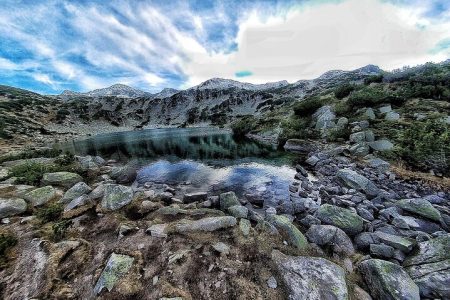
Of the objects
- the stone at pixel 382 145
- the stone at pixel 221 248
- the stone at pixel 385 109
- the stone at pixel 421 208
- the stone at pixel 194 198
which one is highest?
the stone at pixel 385 109

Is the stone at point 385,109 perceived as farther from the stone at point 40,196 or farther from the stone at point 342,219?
the stone at point 40,196

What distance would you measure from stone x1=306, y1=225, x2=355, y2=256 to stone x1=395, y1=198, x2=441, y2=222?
427cm

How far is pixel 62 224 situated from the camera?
7.95 meters

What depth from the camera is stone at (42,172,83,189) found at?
1343 centimetres

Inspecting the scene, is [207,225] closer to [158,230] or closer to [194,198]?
[158,230]

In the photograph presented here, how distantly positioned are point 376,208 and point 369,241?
3620mm

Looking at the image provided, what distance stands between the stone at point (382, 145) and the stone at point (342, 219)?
12616mm

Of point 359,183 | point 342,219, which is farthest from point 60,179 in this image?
point 359,183

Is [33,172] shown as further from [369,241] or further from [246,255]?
[369,241]

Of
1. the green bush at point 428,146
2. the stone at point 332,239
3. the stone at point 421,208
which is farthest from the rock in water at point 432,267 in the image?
the green bush at point 428,146

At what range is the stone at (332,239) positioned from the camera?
279 inches

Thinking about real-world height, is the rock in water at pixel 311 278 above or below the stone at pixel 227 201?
above

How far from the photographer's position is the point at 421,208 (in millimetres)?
8961

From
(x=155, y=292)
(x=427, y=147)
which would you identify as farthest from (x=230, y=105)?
(x=155, y=292)
